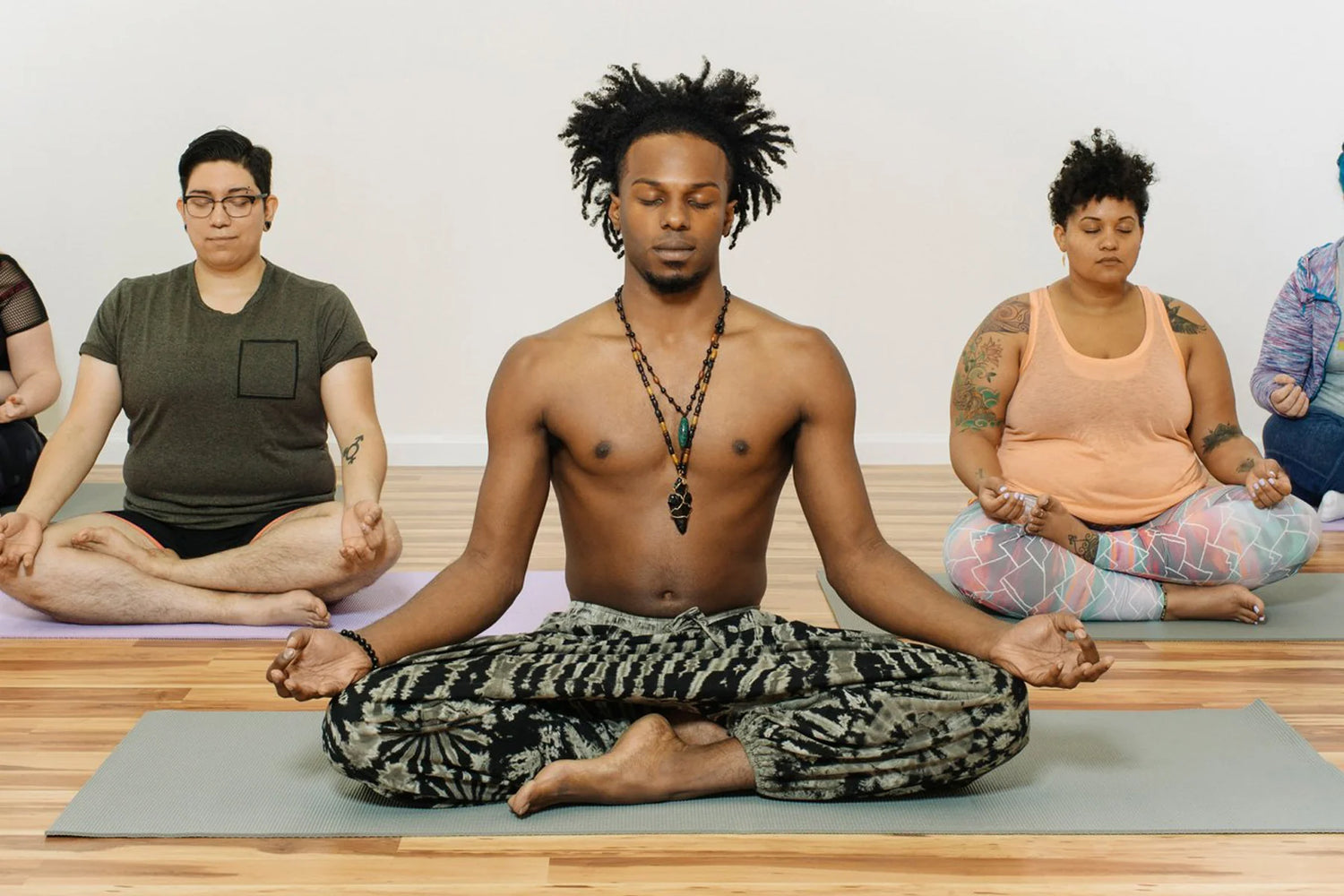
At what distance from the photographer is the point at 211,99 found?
5.68m

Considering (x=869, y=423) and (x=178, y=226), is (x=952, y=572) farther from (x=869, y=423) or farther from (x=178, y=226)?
(x=178, y=226)

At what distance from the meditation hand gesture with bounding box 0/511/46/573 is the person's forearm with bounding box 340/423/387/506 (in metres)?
0.68

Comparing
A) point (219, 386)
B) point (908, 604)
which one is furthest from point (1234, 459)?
point (219, 386)

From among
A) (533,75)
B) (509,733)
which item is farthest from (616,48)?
(509,733)

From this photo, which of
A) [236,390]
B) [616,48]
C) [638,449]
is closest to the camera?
[638,449]

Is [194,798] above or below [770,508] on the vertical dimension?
below

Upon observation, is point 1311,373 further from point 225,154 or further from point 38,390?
point 38,390

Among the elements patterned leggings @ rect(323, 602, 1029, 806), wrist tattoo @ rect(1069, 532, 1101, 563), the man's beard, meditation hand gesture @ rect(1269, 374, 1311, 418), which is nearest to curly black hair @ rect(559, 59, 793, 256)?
the man's beard

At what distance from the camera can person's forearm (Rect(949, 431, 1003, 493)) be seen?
3.67 m

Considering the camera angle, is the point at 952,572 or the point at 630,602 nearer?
the point at 630,602

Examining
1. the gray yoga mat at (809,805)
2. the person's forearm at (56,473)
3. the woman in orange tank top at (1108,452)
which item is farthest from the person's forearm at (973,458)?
the person's forearm at (56,473)

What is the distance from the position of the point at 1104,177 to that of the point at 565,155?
8.42 ft

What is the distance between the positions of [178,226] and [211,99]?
1.54 ft

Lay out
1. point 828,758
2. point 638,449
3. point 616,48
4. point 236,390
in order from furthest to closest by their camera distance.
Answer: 1. point 616,48
2. point 236,390
3. point 638,449
4. point 828,758
